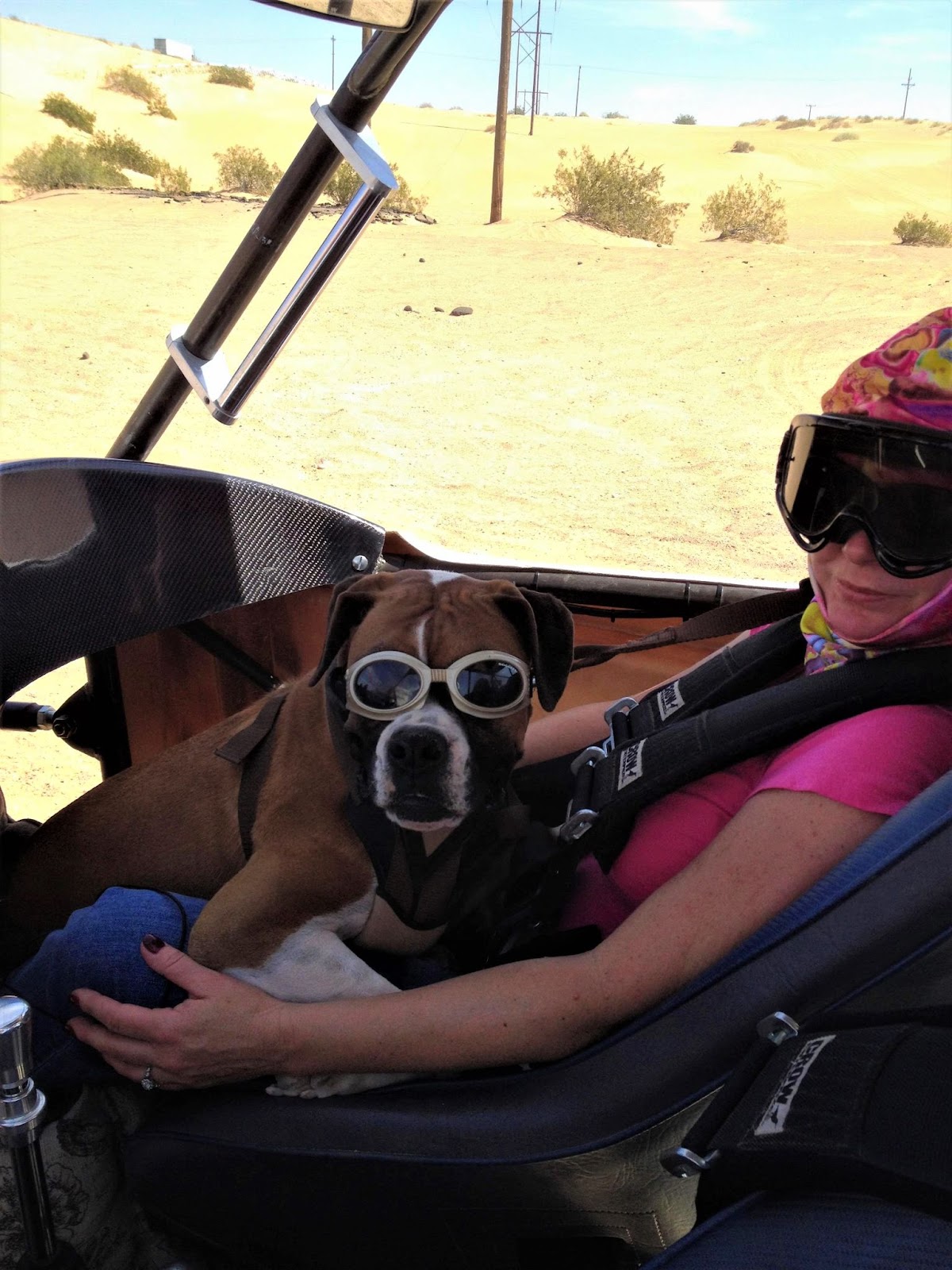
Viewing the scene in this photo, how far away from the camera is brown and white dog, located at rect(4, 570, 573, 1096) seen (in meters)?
1.96

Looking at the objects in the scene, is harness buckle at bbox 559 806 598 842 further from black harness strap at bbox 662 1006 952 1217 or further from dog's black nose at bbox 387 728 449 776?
black harness strap at bbox 662 1006 952 1217

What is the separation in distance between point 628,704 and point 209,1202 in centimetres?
126

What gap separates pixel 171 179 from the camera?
26141mm

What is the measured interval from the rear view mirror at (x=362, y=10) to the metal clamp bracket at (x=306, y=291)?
0.25 meters

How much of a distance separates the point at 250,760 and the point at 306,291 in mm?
1035

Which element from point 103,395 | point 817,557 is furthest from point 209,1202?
point 103,395

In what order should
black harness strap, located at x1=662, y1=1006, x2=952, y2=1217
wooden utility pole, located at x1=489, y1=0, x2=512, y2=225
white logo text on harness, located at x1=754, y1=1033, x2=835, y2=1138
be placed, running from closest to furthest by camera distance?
1. black harness strap, located at x1=662, y1=1006, x2=952, y2=1217
2. white logo text on harness, located at x1=754, y1=1033, x2=835, y2=1138
3. wooden utility pole, located at x1=489, y1=0, x2=512, y2=225

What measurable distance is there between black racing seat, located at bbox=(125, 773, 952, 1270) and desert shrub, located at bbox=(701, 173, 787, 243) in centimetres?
2416

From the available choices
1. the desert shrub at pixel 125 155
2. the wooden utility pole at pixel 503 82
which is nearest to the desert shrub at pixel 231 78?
the desert shrub at pixel 125 155

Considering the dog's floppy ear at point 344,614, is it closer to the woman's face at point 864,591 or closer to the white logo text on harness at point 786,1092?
the woman's face at point 864,591

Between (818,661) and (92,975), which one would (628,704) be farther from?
(92,975)

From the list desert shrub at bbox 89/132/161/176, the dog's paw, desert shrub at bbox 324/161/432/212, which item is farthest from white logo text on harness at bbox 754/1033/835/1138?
desert shrub at bbox 89/132/161/176

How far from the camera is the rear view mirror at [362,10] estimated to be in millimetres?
1867

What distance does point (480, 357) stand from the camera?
14.9 m
